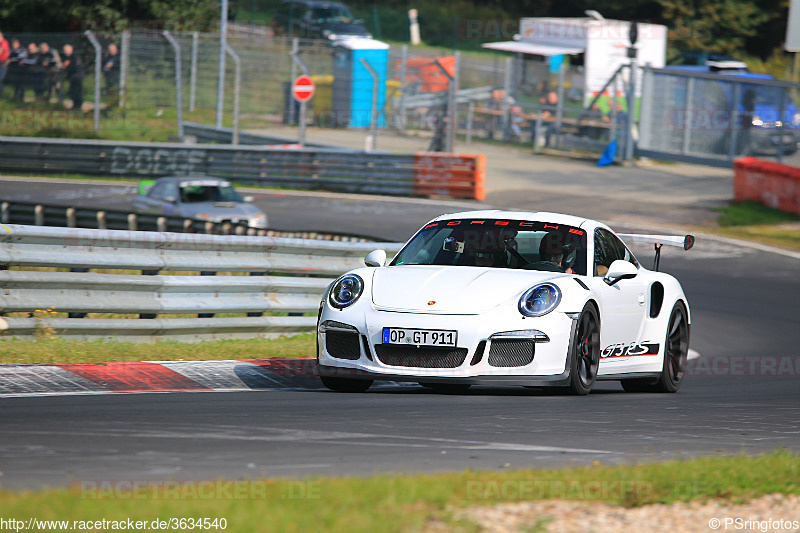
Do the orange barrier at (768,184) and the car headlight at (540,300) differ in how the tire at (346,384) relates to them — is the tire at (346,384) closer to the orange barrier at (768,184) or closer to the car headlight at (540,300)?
the car headlight at (540,300)

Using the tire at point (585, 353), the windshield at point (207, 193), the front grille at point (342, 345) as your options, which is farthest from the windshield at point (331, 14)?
the front grille at point (342, 345)

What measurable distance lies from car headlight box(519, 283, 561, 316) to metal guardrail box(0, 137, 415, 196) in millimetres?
18576

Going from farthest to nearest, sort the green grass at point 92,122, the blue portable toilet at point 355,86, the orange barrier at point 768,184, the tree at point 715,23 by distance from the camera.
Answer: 1. the tree at point 715,23
2. the blue portable toilet at point 355,86
3. the green grass at point 92,122
4. the orange barrier at point 768,184

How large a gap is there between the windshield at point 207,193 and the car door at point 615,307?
12.5m

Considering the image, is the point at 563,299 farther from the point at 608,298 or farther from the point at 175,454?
the point at 175,454

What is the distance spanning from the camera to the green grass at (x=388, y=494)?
3846 millimetres

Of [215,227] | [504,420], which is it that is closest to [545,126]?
[215,227]

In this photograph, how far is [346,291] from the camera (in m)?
7.86

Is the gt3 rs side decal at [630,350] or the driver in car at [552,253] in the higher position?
the driver in car at [552,253]

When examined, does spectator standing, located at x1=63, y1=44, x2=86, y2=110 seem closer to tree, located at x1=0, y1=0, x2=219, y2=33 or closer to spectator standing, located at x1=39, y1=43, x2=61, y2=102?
spectator standing, located at x1=39, y1=43, x2=61, y2=102

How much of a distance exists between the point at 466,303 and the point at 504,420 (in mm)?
1112

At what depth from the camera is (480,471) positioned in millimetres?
4934

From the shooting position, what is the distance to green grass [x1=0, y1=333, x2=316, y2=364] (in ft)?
26.9

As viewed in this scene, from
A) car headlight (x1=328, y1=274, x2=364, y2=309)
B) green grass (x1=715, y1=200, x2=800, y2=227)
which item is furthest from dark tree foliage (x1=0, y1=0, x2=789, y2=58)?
car headlight (x1=328, y1=274, x2=364, y2=309)
